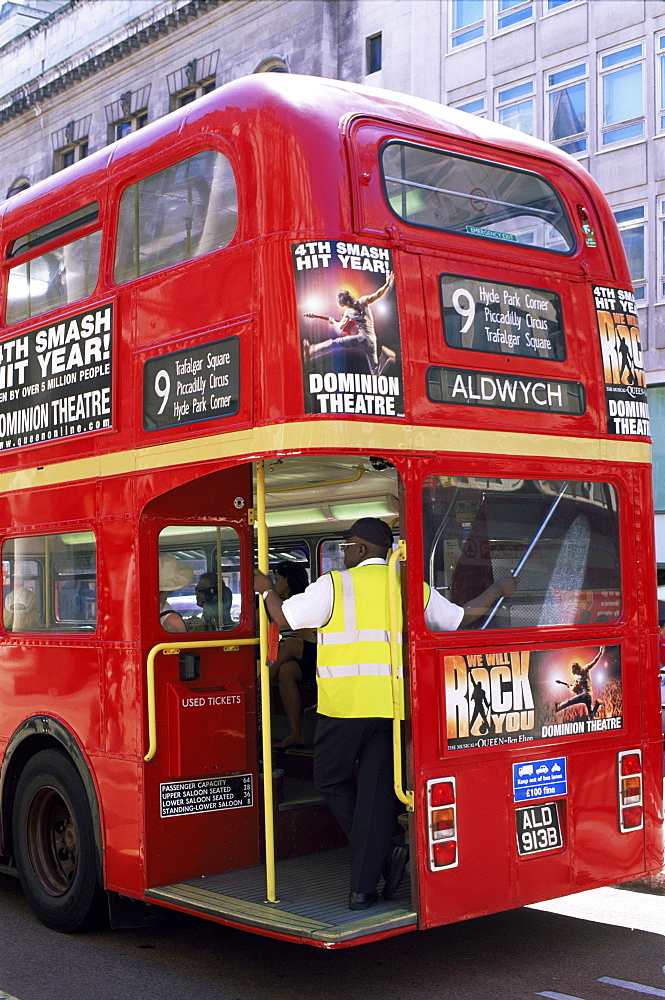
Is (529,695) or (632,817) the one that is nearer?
(529,695)

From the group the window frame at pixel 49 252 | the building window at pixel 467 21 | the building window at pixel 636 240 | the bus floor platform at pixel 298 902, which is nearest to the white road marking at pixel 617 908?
the bus floor platform at pixel 298 902

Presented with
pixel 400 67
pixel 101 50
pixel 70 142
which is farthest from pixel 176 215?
pixel 70 142

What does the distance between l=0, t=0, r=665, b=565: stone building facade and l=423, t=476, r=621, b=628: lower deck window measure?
18197 mm

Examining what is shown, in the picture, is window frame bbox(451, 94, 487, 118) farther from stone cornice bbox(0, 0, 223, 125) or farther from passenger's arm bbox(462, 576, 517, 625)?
passenger's arm bbox(462, 576, 517, 625)

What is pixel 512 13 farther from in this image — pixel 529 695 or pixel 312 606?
pixel 312 606

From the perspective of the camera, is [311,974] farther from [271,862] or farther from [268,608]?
[268,608]

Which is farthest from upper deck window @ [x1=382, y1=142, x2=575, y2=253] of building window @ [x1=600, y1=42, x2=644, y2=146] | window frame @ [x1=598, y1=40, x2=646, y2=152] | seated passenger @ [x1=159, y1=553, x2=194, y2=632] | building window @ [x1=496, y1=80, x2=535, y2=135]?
building window @ [x1=496, y1=80, x2=535, y2=135]

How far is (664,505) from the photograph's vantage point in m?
25.1

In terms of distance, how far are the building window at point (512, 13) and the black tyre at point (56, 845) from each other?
891 inches

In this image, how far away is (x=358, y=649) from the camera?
5.89 meters

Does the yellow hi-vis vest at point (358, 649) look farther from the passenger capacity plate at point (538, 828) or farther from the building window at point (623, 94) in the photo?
the building window at point (623, 94)

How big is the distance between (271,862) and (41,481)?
2819 mm

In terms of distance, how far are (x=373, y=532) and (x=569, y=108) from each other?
2119cm

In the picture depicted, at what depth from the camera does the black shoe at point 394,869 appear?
5.90 m
